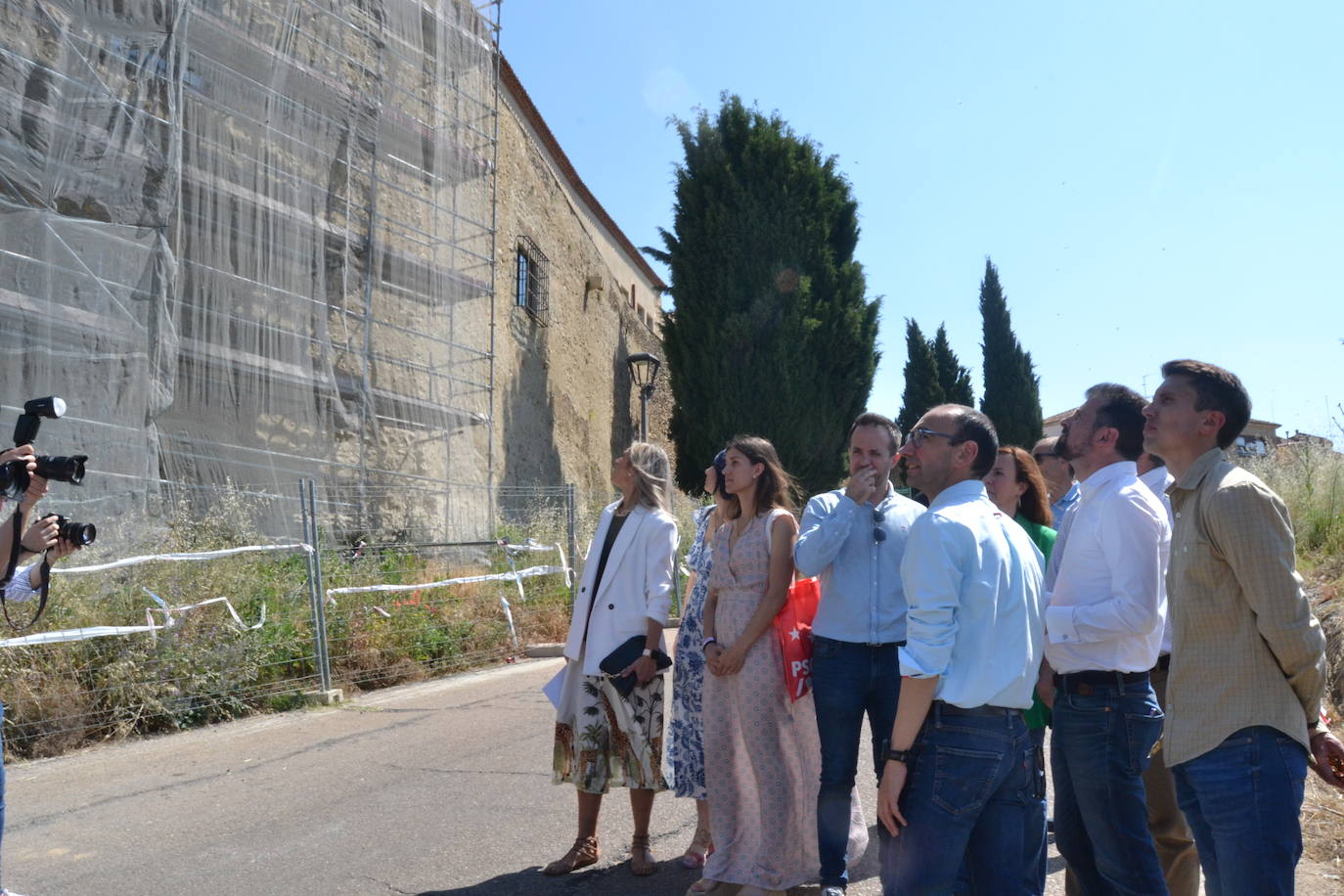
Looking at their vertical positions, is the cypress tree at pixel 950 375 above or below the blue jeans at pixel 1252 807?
above

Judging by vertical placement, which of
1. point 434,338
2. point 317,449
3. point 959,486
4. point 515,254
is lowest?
point 959,486

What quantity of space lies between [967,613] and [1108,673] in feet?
2.60

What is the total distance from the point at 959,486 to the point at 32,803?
4.95 m

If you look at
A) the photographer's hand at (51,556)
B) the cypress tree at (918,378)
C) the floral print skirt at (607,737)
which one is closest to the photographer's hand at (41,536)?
the photographer's hand at (51,556)

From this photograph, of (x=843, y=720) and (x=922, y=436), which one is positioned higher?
(x=922, y=436)

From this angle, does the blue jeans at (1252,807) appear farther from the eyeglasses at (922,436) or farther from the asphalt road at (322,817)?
the asphalt road at (322,817)

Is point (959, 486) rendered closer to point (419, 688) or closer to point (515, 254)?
point (419, 688)

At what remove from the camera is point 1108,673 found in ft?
9.84

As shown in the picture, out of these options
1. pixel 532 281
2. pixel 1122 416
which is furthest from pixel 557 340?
pixel 1122 416

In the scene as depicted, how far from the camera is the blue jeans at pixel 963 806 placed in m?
2.43

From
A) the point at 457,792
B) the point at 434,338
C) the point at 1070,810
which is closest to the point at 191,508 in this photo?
the point at 434,338

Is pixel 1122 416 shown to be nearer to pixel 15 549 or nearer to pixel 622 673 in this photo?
pixel 622 673

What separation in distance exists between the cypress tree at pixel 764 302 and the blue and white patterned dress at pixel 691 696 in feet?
51.5

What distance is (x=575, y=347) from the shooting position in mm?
22188
